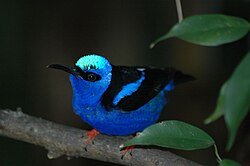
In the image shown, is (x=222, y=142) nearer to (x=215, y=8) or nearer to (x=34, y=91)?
(x=215, y=8)

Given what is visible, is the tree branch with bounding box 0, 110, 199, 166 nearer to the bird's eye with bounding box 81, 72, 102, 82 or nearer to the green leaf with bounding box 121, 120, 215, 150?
the bird's eye with bounding box 81, 72, 102, 82

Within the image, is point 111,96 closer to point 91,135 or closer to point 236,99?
point 91,135

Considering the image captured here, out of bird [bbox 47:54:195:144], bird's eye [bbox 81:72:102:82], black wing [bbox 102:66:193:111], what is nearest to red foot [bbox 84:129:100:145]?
bird [bbox 47:54:195:144]

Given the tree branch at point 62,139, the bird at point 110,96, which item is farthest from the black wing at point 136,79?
the tree branch at point 62,139

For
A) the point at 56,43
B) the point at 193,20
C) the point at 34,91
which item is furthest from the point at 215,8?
the point at 193,20

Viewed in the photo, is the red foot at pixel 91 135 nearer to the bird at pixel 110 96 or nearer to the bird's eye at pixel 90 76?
the bird at pixel 110 96

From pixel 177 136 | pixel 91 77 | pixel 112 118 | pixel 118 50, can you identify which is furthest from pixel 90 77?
pixel 118 50
